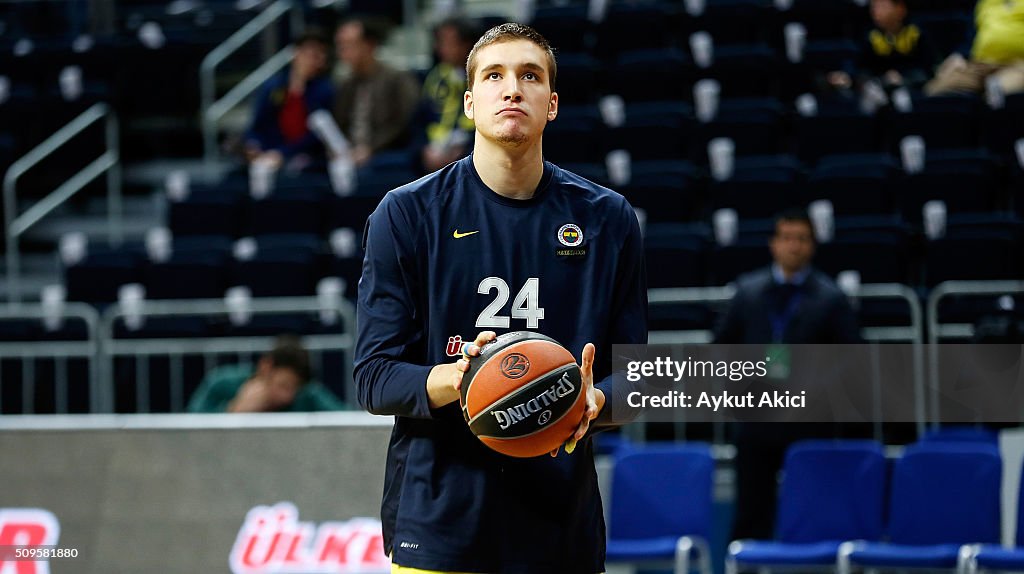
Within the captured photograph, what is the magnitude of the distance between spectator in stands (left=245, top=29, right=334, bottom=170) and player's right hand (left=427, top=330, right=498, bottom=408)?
8.67 metres

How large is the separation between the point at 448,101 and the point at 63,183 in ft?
12.8

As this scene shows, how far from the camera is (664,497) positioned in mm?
7535

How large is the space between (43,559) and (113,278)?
15.5ft

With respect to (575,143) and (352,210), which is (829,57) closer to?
(575,143)

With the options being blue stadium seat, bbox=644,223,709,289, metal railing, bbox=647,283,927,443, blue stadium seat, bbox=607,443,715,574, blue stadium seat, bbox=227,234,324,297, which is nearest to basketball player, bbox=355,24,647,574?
blue stadium seat, bbox=607,443,715,574

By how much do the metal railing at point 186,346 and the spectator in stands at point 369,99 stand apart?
251 cm

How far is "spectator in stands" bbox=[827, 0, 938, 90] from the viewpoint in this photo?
1085 centimetres

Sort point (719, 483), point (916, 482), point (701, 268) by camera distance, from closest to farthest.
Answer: point (916, 482), point (719, 483), point (701, 268)

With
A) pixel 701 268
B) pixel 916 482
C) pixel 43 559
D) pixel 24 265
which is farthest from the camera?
pixel 24 265

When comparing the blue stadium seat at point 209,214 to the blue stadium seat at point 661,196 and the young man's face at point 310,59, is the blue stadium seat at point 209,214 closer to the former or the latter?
the young man's face at point 310,59

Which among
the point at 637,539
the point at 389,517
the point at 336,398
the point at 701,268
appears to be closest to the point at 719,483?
the point at 637,539

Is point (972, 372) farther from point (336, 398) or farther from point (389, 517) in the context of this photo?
point (389, 517)

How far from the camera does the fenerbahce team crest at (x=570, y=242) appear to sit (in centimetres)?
311

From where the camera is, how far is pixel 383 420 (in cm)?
585
